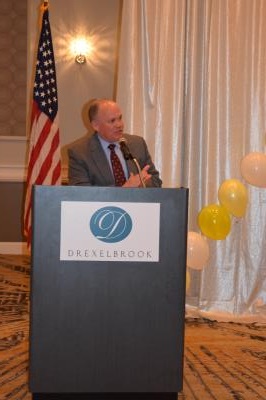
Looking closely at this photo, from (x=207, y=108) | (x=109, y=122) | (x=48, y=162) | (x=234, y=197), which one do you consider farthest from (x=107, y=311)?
(x=48, y=162)

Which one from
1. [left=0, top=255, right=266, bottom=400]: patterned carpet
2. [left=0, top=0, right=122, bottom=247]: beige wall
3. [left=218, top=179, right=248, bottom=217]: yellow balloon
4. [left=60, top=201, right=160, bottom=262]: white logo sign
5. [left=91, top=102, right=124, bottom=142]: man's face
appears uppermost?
[left=0, top=0, right=122, bottom=247]: beige wall

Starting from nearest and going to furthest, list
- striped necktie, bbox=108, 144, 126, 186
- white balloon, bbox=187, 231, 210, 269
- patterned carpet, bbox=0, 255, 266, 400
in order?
patterned carpet, bbox=0, 255, 266, 400 < striped necktie, bbox=108, 144, 126, 186 < white balloon, bbox=187, 231, 210, 269

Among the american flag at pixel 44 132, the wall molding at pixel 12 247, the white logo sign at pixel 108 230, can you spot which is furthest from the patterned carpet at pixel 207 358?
the wall molding at pixel 12 247

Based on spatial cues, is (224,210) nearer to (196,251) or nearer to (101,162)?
(196,251)

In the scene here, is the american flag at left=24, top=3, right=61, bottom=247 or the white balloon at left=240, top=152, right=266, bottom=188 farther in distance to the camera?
the american flag at left=24, top=3, right=61, bottom=247

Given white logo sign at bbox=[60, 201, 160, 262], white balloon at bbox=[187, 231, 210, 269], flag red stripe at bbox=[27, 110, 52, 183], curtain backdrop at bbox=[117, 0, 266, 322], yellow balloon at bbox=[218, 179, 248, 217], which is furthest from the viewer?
flag red stripe at bbox=[27, 110, 52, 183]

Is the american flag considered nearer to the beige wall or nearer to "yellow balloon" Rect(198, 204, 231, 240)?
"yellow balloon" Rect(198, 204, 231, 240)

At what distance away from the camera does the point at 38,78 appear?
5.83m

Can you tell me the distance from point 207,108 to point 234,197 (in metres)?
0.83

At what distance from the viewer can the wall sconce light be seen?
8.07 meters

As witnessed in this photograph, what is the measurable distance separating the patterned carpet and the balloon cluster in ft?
1.90

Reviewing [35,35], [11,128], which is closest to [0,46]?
[35,35]

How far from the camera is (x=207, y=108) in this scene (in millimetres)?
4887

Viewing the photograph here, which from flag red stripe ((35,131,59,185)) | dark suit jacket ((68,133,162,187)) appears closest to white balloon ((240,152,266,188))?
dark suit jacket ((68,133,162,187))
